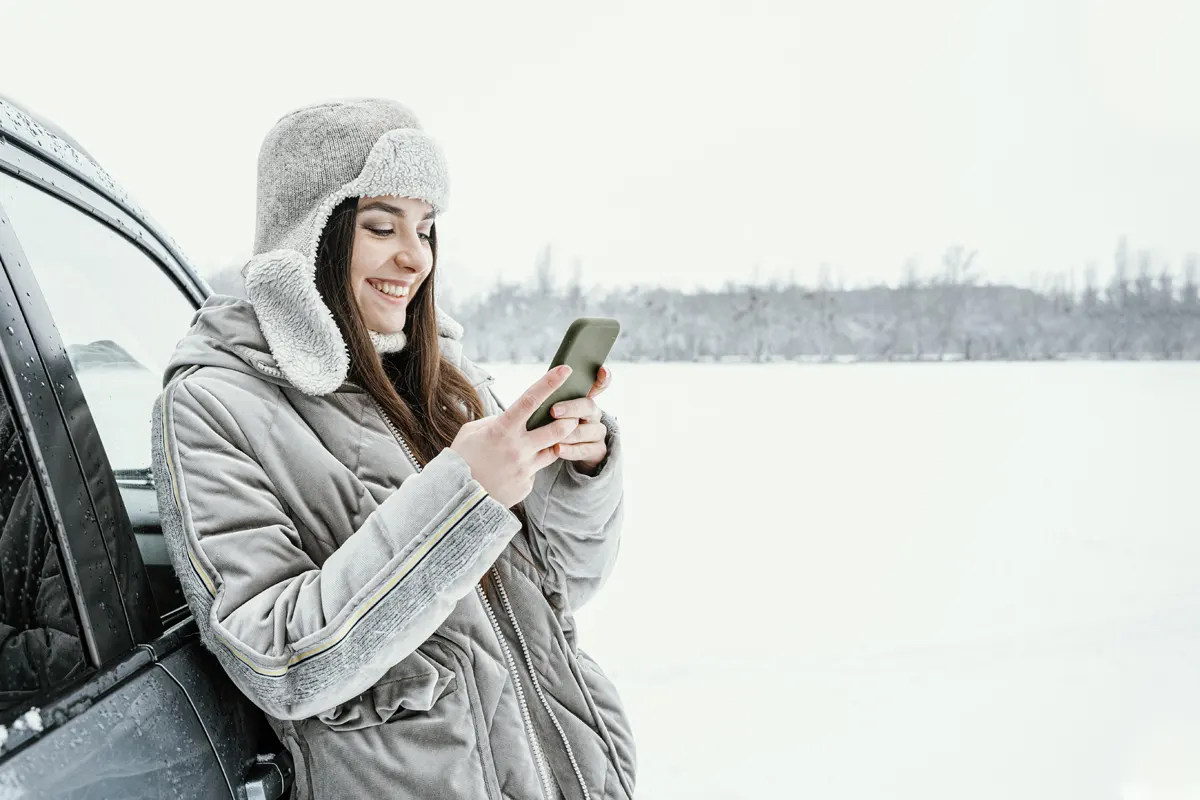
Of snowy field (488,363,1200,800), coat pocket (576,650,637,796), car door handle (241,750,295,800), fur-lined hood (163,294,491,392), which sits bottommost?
snowy field (488,363,1200,800)

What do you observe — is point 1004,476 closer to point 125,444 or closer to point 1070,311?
point 125,444

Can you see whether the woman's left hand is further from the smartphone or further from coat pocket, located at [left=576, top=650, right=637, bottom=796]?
coat pocket, located at [left=576, top=650, right=637, bottom=796]

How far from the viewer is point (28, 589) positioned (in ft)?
3.24

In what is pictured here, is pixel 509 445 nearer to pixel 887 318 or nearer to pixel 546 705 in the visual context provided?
pixel 546 705

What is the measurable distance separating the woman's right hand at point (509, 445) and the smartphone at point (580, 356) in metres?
0.02

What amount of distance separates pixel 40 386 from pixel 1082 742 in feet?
13.7

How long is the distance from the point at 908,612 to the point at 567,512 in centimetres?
468

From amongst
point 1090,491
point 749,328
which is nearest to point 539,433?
point 1090,491

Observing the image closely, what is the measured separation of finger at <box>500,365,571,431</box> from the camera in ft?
3.71

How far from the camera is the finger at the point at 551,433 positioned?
1154mm

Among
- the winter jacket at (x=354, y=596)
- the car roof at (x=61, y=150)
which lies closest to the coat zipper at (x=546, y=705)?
the winter jacket at (x=354, y=596)

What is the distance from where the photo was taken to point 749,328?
2073cm

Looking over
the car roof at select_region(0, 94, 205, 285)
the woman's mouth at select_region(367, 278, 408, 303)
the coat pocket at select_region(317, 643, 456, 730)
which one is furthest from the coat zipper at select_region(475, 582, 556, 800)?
the car roof at select_region(0, 94, 205, 285)

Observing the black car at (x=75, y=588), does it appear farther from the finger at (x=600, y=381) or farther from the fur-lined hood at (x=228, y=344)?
the finger at (x=600, y=381)
